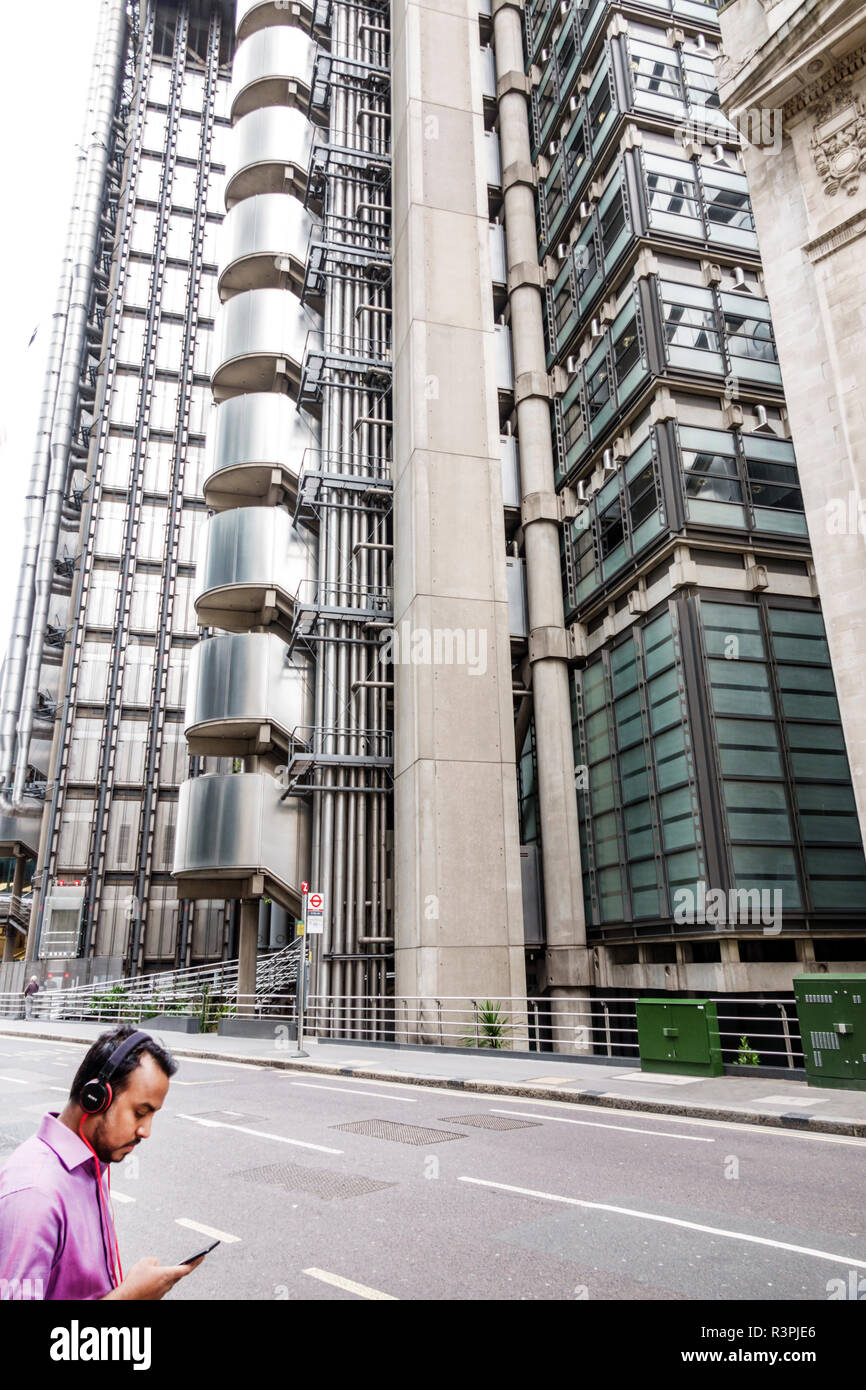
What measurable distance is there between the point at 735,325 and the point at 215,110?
168ft

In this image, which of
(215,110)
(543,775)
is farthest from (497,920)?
(215,110)

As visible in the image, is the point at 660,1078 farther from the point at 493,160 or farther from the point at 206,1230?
the point at 493,160

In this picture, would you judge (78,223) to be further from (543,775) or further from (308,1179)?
(308,1179)

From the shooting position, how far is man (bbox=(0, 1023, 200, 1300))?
7.07 ft

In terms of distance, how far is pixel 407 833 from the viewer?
961 inches

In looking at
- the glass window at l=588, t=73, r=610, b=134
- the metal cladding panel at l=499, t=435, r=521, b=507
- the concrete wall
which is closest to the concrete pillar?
the metal cladding panel at l=499, t=435, r=521, b=507

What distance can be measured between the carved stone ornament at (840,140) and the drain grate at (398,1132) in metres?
18.1

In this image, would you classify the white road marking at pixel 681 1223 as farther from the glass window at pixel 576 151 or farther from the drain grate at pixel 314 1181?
the glass window at pixel 576 151

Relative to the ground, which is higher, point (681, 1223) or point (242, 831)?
point (242, 831)

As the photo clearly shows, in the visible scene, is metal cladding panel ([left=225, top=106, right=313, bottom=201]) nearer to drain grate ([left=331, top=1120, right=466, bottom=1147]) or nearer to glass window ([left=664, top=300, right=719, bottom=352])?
glass window ([left=664, top=300, right=719, bottom=352])

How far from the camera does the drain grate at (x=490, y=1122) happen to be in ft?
34.9

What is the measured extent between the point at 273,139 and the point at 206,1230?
37067 mm

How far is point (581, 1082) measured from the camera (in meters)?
13.6

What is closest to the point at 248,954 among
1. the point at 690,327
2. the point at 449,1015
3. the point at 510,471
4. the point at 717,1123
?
the point at 449,1015
